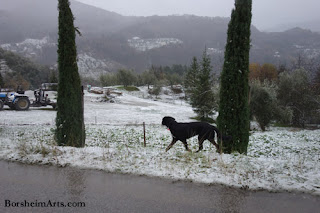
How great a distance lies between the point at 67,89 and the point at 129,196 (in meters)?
5.95

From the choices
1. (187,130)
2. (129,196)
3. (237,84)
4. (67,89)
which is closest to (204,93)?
(237,84)

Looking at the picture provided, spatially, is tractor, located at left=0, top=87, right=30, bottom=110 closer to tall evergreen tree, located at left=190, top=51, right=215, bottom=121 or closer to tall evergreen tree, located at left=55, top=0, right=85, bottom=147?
tall evergreen tree, located at left=55, top=0, right=85, bottom=147

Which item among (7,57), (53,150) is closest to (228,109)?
(53,150)

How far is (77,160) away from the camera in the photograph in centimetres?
603

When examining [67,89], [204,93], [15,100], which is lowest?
[15,100]

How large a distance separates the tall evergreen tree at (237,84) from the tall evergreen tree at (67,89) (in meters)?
5.84

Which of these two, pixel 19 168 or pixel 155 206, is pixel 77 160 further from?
pixel 155 206

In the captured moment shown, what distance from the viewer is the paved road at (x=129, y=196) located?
12.4ft

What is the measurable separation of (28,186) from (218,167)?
4.39 m

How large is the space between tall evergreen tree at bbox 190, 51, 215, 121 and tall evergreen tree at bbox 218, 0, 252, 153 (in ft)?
64.2

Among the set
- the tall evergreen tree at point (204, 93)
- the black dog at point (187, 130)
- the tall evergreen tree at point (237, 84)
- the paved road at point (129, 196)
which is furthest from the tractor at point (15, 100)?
the tall evergreen tree at point (237, 84)

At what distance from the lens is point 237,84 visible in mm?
8125

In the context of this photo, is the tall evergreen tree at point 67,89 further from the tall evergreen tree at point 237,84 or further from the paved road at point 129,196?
the tall evergreen tree at point 237,84

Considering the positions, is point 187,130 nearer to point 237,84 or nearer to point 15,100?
point 237,84
